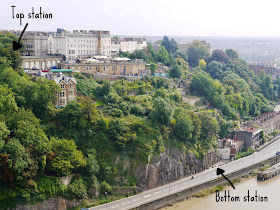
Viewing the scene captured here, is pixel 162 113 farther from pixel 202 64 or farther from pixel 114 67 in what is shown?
pixel 202 64

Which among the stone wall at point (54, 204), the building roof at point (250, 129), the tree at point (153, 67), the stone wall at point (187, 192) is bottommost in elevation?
the stone wall at point (187, 192)

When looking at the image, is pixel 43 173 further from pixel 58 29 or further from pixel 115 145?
pixel 58 29

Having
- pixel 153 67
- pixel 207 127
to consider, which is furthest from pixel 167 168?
pixel 153 67

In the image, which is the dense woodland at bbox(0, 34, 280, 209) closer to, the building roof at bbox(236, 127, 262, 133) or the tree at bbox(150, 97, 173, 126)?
the tree at bbox(150, 97, 173, 126)

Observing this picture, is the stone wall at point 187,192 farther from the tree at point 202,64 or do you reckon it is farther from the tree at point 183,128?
the tree at point 202,64

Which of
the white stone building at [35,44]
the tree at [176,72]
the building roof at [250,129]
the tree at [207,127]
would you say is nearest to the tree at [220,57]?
the tree at [176,72]

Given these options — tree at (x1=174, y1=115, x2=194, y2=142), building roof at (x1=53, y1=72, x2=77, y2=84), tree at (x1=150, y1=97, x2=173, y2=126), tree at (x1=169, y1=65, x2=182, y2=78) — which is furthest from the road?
tree at (x1=169, y1=65, x2=182, y2=78)
